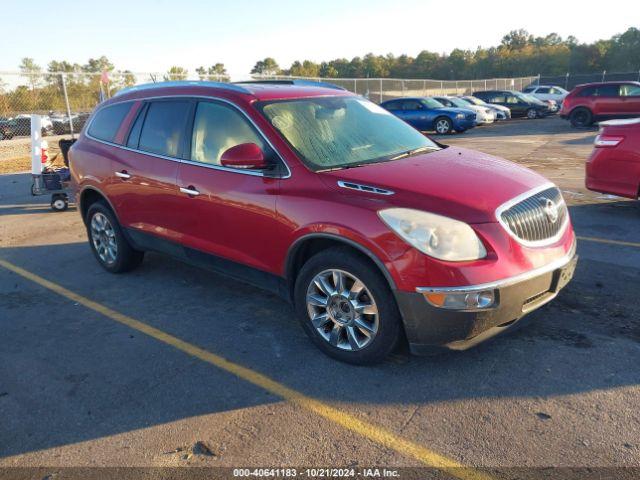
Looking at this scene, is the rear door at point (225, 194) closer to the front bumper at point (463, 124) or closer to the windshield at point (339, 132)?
the windshield at point (339, 132)

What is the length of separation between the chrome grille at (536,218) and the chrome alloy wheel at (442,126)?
1810 centimetres

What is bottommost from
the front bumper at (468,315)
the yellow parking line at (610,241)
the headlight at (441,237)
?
the yellow parking line at (610,241)

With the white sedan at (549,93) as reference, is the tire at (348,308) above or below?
below

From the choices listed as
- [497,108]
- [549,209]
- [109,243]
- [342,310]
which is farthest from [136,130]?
[497,108]

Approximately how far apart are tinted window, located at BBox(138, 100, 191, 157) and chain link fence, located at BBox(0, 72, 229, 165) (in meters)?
11.9

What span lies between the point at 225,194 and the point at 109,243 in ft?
7.40

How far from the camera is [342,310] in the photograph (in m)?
3.53

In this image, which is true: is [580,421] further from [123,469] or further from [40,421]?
[40,421]

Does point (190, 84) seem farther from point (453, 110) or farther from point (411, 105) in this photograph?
point (411, 105)

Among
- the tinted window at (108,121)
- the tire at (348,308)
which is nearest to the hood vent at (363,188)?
the tire at (348,308)

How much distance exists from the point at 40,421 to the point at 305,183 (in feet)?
7.21

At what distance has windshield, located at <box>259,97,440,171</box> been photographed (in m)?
3.87

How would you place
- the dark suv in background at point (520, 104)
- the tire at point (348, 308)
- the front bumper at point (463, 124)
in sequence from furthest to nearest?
the dark suv in background at point (520, 104) → the front bumper at point (463, 124) → the tire at point (348, 308)

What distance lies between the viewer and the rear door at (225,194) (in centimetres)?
385
